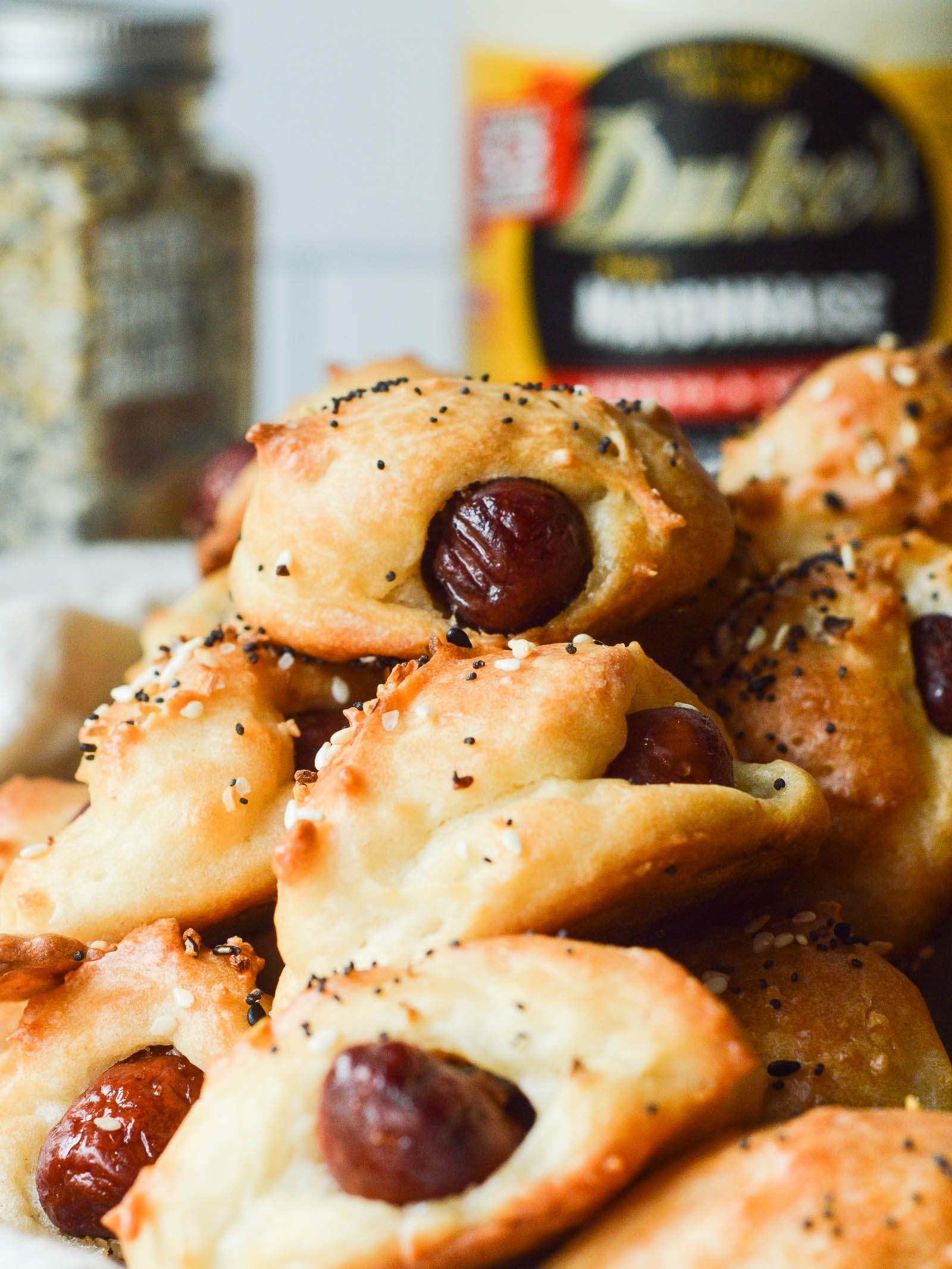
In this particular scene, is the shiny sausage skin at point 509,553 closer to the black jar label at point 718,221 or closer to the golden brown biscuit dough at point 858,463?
the golden brown biscuit dough at point 858,463

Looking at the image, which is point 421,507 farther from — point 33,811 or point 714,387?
point 714,387

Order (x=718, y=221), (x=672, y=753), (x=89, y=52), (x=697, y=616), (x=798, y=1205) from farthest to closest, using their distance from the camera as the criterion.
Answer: (x=718, y=221)
(x=89, y=52)
(x=697, y=616)
(x=672, y=753)
(x=798, y=1205)

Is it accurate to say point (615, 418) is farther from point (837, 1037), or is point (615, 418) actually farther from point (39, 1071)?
point (39, 1071)

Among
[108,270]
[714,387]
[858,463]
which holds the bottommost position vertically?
[714,387]

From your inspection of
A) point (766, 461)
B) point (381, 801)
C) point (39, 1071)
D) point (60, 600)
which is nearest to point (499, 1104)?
point (381, 801)

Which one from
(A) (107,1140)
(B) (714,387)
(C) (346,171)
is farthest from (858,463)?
(C) (346,171)
